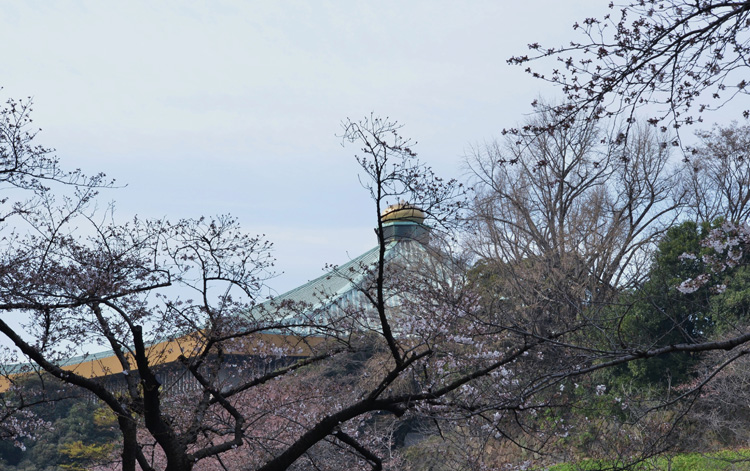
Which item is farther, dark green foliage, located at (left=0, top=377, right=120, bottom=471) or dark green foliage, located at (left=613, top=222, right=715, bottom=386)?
dark green foliage, located at (left=0, top=377, right=120, bottom=471)

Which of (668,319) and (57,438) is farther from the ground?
(57,438)

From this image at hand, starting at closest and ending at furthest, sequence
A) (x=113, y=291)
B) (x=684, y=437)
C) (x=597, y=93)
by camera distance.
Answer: (x=597, y=93) < (x=113, y=291) < (x=684, y=437)

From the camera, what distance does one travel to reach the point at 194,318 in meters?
6.79

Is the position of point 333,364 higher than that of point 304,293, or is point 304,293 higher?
point 304,293

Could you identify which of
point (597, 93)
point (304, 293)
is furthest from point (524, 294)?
point (597, 93)

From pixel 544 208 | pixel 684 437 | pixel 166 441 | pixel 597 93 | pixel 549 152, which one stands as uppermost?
pixel 549 152

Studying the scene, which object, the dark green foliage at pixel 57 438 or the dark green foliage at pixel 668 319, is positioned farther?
the dark green foliage at pixel 57 438

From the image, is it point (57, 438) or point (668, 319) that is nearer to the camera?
point (668, 319)

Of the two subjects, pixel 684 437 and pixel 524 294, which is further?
pixel 524 294

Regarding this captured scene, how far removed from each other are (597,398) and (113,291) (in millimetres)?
12001

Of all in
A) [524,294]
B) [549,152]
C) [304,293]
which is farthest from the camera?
[304,293]

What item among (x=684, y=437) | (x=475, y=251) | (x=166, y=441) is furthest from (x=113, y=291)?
(x=475, y=251)

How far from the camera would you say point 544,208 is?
2041 cm

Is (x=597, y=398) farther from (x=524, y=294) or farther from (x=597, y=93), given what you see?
(x=597, y=93)
